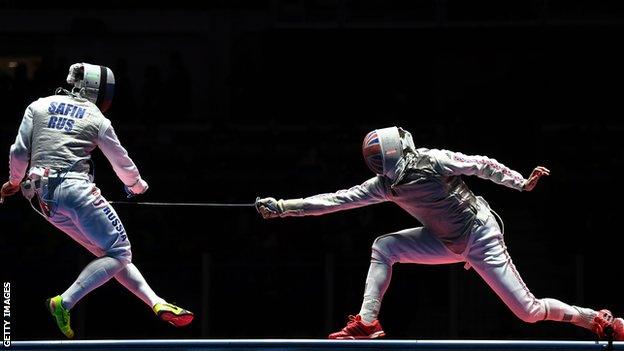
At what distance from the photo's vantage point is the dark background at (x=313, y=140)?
10.2 m

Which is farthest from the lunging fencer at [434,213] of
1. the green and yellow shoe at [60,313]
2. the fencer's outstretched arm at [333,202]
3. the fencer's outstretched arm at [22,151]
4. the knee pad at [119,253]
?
the fencer's outstretched arm at [22,151]

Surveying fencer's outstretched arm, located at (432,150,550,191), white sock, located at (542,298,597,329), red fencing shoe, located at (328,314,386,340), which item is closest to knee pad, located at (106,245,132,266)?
red fencing shoe, located at (328,314,386,340)

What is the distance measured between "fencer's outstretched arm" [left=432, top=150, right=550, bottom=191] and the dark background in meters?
3.22

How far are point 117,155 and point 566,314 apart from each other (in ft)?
8.73

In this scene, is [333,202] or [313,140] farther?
[313,140]

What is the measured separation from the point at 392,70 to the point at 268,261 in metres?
4.53

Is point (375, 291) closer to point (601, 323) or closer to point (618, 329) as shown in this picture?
point (601, 323)

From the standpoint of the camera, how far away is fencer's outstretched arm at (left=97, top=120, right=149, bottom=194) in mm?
7090

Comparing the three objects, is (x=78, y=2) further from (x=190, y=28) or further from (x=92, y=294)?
(x=92, y=294)

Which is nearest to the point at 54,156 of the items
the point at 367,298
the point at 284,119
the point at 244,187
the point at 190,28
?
the point at 367,298

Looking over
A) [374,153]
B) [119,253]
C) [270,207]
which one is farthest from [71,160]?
[374,153]

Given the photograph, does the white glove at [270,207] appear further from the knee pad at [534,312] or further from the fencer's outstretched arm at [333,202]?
the knee pad at [534,312]

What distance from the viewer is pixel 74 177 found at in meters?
7.00

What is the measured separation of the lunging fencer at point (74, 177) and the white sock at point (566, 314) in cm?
201
